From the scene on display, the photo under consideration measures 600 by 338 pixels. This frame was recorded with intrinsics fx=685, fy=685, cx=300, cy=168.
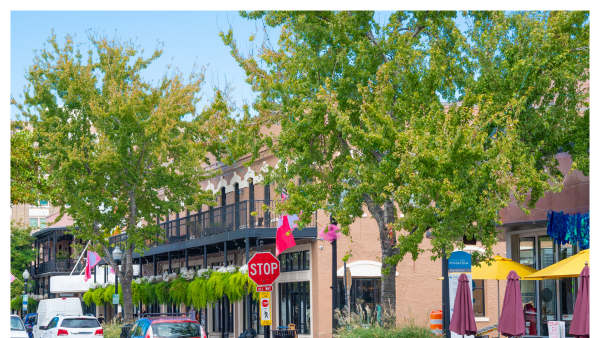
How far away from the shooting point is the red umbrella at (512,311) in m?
14.8

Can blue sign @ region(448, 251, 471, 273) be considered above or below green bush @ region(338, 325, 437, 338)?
above

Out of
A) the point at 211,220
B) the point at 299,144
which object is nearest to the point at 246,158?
the point at 211,220

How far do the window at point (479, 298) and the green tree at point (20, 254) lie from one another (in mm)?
47787

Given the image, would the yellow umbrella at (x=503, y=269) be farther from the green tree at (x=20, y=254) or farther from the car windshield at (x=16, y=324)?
the green tree at (x=20, y=254)

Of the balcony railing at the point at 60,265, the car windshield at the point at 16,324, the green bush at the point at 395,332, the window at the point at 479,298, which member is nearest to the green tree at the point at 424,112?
the green bush at the point at 395,332

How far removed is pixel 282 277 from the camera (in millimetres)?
30797

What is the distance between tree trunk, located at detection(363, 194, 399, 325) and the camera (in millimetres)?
17516

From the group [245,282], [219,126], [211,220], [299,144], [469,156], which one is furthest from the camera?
[211,220]

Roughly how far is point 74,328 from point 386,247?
13033 mm

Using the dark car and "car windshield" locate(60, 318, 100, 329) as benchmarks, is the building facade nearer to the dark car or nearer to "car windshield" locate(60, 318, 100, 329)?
"car windshield" locate(60, 318, 100, 329)

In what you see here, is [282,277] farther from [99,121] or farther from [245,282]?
[99,121]

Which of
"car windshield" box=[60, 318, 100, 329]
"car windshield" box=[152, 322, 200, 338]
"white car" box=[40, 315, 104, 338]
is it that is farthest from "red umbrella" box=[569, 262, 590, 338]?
"car windshield" box=[60, 318, 100, 329]

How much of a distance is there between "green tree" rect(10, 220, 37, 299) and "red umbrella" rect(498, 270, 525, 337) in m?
57.5
